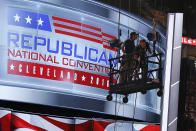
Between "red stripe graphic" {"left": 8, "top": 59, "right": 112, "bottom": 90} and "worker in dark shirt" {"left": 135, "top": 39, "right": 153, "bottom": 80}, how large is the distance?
18.8 inches

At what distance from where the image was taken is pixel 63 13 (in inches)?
174

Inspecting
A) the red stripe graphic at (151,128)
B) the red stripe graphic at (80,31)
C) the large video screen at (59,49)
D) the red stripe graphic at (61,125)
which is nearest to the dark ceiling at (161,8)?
the large video screen at (59,49)

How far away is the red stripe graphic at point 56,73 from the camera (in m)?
4.15

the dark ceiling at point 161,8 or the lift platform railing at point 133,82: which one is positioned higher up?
the dark ceiling at point 161,8

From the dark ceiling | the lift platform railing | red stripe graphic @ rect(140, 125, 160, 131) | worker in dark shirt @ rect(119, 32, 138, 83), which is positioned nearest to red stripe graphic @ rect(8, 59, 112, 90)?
the lift platform railing

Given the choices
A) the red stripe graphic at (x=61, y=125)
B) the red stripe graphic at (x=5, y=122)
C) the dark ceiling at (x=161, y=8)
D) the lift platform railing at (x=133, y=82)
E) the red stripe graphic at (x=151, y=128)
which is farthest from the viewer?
the dark ceiling at (x=161, y=8)

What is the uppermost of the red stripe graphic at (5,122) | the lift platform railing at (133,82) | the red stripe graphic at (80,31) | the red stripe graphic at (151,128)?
the red stripe graphic at (80,31)

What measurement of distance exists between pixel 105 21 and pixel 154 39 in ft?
2.83

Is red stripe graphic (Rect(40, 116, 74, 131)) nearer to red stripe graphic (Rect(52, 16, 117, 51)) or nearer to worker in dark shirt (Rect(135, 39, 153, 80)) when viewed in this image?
red stripe graphic (Rect(52, 16, 117, 51))

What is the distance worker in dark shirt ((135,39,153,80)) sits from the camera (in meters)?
4.85

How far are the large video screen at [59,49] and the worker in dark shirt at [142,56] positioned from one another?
119 millimetres

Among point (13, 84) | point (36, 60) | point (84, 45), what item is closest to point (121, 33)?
point (84, 45)

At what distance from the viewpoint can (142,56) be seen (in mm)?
4914

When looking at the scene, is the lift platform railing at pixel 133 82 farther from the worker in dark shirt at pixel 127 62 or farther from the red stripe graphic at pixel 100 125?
the red stripe graphic at pixel 100 125
